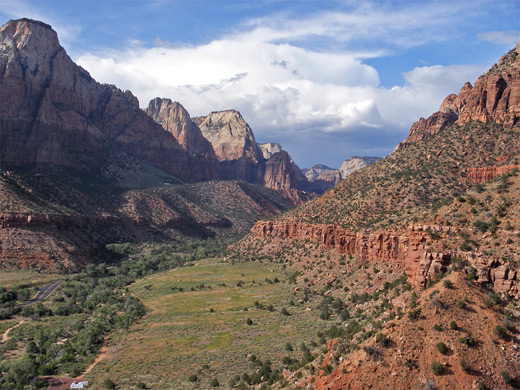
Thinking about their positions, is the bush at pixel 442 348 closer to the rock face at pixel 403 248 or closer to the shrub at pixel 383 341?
the shrub at pixel 383 341

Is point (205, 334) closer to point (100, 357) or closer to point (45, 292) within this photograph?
point (100, 357)

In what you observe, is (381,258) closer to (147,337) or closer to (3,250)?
(147,337)

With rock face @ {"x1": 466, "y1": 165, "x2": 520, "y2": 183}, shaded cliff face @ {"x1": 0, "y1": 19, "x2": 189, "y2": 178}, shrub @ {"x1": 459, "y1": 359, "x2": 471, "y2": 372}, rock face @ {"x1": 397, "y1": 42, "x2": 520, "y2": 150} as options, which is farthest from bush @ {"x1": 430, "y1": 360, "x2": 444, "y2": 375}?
shaded cliff face @ {"x1": 0, "y1": 19, "x2": 189, "y2": 178}

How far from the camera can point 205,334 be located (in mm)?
47281

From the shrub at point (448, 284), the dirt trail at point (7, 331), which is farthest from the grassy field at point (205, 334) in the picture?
the shrub at point (448, 284)

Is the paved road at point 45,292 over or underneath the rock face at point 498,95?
underneath

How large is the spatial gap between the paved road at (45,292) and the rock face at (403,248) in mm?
40510

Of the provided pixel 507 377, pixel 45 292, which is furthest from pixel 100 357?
pixel 45 292

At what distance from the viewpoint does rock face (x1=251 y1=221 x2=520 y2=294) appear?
952 inches

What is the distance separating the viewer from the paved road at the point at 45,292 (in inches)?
2666

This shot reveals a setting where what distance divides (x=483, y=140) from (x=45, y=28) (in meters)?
151

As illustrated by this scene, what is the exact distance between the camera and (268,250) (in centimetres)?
9012

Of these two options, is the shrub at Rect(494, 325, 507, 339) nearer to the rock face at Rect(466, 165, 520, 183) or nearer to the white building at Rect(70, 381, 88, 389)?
the white building at Rect(70, 381, 88, 389)

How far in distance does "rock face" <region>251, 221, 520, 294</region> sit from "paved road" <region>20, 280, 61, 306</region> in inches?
1595
